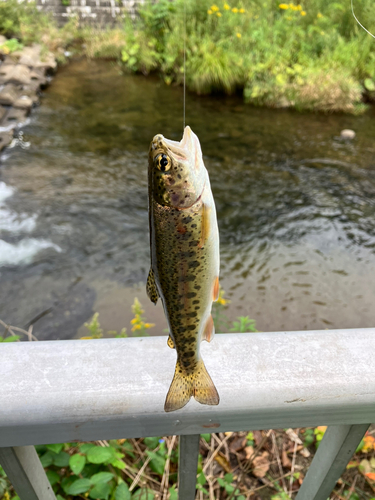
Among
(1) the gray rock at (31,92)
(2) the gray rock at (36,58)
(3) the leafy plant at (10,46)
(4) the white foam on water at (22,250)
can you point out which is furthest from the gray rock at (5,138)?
(3) the leafy plant at (10,46)

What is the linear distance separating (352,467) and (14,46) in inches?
516

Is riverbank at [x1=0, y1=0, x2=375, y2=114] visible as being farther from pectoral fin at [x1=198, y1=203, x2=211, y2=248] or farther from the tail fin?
the tail fin

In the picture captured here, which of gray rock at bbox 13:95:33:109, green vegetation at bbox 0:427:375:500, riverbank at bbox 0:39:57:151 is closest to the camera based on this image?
green vegetation at bbox 0:427:375:500

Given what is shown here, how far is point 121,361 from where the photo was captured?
0.89m

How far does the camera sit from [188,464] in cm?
105

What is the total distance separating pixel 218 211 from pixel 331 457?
5.13 meters

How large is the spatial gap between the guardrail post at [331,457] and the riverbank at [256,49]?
929cm

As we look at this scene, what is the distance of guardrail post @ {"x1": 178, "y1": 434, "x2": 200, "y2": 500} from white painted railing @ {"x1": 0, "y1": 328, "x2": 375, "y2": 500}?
3 cm

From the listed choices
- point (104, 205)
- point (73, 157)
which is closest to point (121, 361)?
point (104, 205)

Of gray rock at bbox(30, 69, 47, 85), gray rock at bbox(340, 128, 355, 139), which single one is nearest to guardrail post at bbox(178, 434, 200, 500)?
gray rock at bbox(340, 128, 355, 139)

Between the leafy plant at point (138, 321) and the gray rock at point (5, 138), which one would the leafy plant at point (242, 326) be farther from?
the gray rock at point (5, 138)

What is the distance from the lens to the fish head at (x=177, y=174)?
34.9 inches

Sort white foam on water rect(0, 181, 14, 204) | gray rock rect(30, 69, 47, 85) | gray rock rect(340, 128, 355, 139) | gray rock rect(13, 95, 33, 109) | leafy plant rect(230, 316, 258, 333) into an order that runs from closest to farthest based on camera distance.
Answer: leafy plant rect(230, 316, 258, 333) < white foam on water rect(0, 181, 14, 204) < gray rock rect(340, 128, 355, 139) < gray rock rect(13, 95, 33, 109) < gray rock rect(30, 69, 47, 85)

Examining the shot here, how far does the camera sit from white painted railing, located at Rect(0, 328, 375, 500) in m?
0.82
